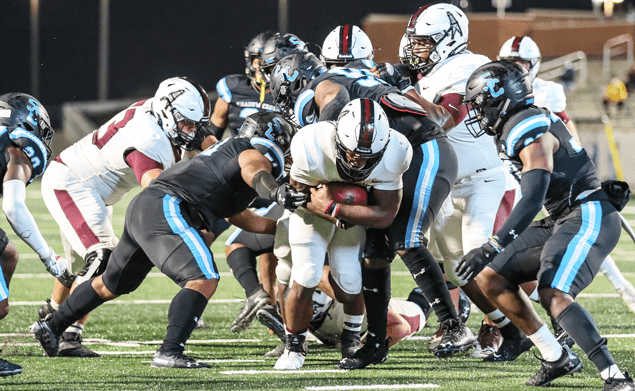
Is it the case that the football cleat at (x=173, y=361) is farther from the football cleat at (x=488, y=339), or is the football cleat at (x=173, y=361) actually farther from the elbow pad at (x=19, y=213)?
the football cleat at (x=488, y=339)

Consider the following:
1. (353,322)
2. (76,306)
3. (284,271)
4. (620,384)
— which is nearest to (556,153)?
(620,384)

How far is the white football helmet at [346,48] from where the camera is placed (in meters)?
4.89

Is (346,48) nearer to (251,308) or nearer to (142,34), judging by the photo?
(251,308)

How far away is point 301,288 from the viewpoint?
4270 millimetres

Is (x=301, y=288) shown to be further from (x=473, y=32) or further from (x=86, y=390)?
(x=473, y=32)

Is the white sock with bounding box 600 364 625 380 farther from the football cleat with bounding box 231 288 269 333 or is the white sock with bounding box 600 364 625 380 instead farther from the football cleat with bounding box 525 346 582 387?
the football cleat with bounding box 231 288 269 333

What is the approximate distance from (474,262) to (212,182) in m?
1.43

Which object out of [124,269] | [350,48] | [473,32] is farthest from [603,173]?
[124,269]

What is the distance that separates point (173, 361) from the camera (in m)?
4.20

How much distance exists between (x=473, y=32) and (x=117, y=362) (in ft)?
56.7

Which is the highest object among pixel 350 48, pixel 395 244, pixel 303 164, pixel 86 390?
pixel 350 48

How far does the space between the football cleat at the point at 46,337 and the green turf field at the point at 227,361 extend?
0.22ft

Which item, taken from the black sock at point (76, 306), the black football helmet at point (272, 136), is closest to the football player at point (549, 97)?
the black football helmet at point (272, 136)

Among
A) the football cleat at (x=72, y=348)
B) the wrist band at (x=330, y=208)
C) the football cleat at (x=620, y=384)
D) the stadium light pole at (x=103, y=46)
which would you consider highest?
the wrist band at (x=330, y=208)
